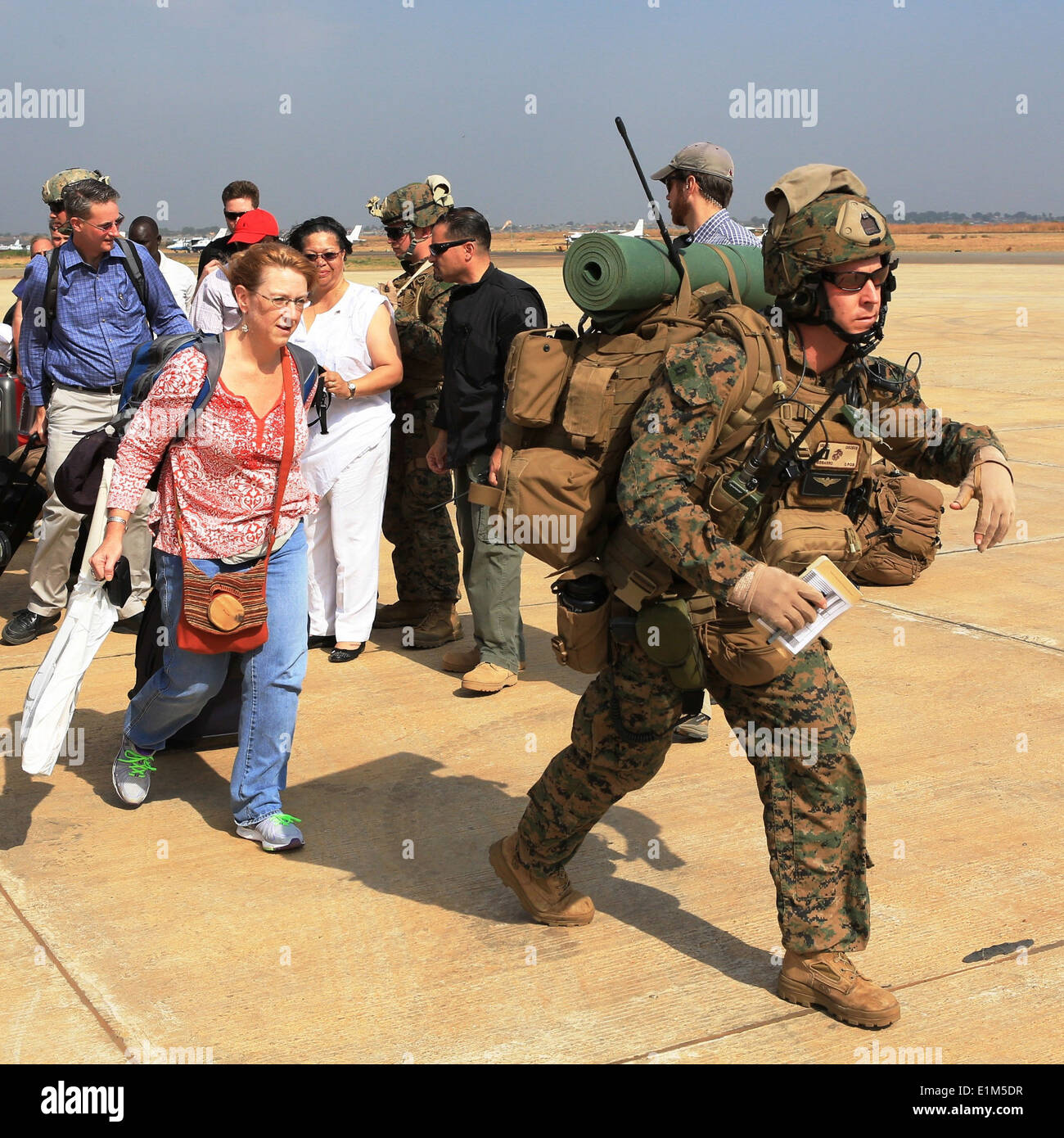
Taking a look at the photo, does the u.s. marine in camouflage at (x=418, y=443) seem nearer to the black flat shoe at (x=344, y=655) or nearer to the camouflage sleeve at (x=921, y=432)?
the black flat shoe at (x=344, y=655)

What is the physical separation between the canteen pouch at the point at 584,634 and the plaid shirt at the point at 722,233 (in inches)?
103

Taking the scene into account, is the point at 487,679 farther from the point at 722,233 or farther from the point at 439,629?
the point at 722,233

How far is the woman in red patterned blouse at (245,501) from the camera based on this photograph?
13.5ft

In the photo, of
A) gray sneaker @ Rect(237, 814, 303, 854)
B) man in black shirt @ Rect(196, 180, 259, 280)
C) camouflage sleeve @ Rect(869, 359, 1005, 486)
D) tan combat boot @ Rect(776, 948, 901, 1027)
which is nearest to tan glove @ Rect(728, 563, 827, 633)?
camouflage sleeve @ Rect(869, 359, 1005, 486)

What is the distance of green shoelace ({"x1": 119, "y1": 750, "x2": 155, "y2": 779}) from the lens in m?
4.78

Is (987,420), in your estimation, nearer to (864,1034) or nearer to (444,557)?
(444,557)

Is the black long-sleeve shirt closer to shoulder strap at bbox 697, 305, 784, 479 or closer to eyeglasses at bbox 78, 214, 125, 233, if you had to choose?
eyeglasses at bbox 78, 214, 125, 233

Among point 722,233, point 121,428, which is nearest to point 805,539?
point 121,428

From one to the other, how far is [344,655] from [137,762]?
1.79 metres

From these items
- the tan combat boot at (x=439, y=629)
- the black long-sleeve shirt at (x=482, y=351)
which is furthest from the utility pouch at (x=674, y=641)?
the tan combat boot at (x=439, y=629)

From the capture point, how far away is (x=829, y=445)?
128 inches

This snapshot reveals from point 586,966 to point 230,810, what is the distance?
167 cm

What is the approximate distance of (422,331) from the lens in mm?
6723
